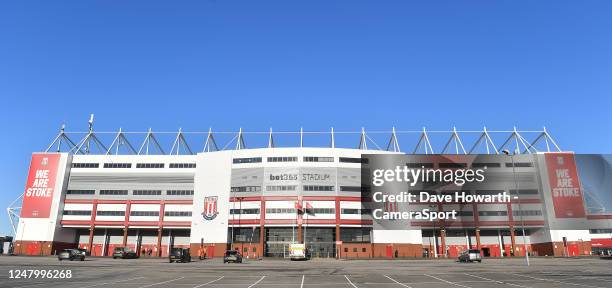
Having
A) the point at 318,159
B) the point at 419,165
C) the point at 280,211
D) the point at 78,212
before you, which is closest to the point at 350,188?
the point at 318,159

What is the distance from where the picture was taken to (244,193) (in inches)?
4060

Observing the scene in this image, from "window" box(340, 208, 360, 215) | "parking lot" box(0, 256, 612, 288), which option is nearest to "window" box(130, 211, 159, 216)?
"window" box(340, 208, 360, 215)

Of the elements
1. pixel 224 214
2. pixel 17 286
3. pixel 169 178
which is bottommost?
pixel 17 286

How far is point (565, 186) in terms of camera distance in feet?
328

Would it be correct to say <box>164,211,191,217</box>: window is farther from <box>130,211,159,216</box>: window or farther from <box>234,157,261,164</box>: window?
<box>234,157,261,164</box>: window

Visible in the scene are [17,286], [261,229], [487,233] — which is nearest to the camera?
[17,286]

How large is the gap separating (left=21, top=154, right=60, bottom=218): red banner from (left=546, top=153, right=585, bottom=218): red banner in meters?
126

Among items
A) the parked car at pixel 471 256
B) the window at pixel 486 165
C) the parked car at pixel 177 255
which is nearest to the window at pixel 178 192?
the parked car at pixel 177 255

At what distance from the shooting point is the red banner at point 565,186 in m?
99.0

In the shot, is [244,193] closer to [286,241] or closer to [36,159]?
[286,241]

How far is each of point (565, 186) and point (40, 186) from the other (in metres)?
132

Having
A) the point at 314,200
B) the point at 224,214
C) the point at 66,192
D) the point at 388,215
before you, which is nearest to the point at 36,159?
the point at 66,192

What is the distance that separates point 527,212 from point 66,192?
116755 mm

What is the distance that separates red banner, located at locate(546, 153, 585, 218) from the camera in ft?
325
